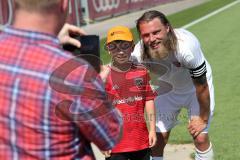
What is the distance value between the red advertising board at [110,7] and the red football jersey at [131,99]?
65.8 ft

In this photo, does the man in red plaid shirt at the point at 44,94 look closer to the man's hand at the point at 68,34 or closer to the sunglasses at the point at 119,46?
the man's hand at the point at 68,34

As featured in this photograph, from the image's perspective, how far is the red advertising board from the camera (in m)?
25.3

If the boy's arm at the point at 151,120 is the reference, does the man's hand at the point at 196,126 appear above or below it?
below

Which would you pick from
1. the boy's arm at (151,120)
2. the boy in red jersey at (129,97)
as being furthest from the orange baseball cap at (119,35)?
the boy's arm at (151,120)

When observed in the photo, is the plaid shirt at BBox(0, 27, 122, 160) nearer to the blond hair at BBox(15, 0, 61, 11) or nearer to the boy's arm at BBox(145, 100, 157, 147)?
the blond hair at BBox(15, 0, 61, 11)

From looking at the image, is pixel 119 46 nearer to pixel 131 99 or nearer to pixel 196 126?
pixel 131 99

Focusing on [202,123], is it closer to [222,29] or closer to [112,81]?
[112,81]

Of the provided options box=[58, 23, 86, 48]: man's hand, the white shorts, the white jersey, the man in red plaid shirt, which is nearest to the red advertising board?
the white shorts

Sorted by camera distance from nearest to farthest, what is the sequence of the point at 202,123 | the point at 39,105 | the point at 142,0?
the point at 39,105 → the point at 202,123 → the point at 142,0

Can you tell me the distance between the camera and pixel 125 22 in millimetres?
24391

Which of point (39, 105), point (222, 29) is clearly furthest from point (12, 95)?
point (222, 29)

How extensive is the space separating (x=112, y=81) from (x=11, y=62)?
2798 mm

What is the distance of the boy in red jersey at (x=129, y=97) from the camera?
16.9ft

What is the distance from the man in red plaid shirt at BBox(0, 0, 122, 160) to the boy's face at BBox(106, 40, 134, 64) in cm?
264
